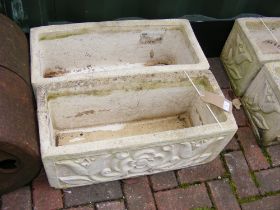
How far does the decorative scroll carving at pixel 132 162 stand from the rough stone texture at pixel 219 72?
2.76 ft

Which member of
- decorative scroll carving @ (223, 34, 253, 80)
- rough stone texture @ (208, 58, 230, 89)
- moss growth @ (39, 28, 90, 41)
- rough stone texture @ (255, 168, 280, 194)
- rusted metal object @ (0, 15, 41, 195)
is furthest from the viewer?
rough stone texture @ (208, 58, 230, 89)

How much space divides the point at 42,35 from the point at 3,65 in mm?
467

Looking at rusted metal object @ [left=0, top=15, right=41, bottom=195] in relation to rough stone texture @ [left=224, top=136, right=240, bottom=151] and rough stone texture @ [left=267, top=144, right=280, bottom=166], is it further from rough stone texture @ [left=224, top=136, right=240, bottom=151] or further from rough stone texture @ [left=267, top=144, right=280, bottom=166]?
rough stone texture @ [left=267, top=144, right=280, bottom=166]

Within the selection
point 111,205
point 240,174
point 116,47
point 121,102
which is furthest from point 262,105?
point 111,205

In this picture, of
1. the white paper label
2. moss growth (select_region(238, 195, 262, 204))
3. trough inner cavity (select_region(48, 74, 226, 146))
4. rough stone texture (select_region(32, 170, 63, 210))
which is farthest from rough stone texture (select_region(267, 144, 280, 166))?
rough stone texture (select_region(32, 170, 63, 210))

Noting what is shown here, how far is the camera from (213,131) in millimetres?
2105

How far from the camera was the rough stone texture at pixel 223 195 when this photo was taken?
7.94ft

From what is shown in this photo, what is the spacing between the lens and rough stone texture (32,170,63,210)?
2271 millimetres

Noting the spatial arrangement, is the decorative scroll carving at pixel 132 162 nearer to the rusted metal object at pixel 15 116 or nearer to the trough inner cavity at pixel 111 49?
the rusted metal object at pixel 15 116

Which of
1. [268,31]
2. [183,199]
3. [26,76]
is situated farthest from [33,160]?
[268,31]

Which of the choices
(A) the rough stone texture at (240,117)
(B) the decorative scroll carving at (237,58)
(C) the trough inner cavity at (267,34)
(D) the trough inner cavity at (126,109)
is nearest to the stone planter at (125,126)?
(D) the trough inner cavity at (126,109)

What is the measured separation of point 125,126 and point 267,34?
1.40 metres

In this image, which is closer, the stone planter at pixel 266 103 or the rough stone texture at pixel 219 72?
the stone planter at pixel 266 103

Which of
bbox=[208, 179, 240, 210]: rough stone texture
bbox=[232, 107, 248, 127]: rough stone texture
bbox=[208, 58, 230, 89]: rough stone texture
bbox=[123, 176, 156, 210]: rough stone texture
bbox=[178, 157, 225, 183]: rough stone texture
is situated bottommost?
bbox=[123, 176, 156, 210]: rough stone texture
